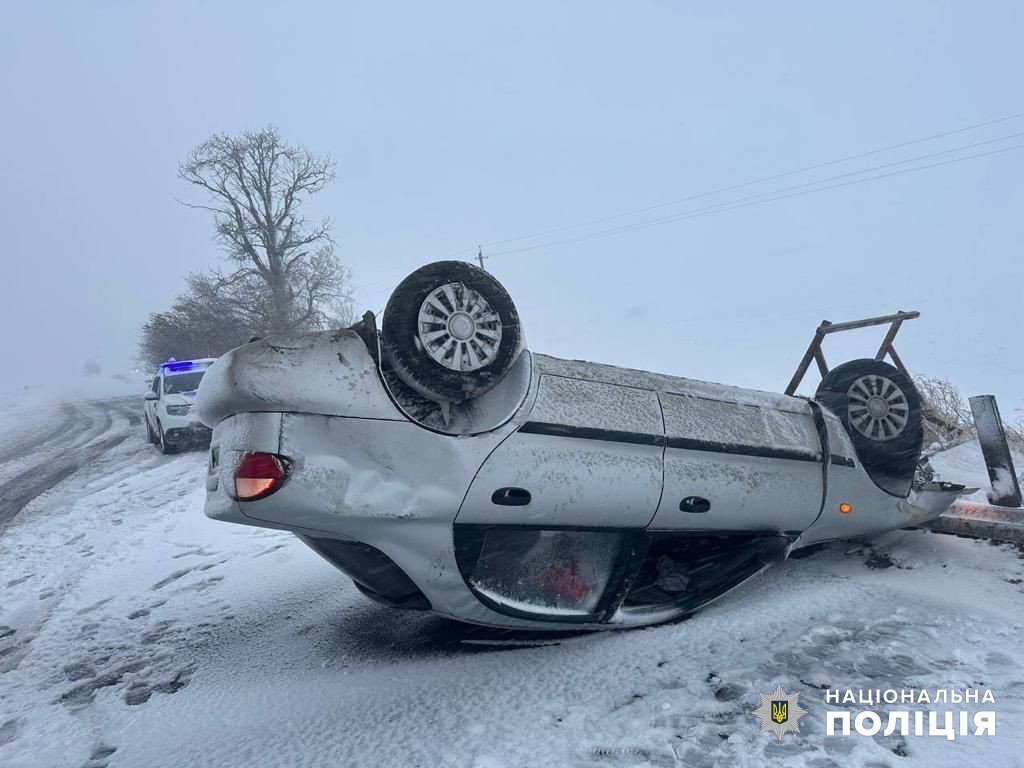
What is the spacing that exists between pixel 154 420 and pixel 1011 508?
38.9 feet

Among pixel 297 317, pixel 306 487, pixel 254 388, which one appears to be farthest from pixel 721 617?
pixel 297 317

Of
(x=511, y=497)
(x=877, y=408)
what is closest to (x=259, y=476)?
(x=511, y=497)

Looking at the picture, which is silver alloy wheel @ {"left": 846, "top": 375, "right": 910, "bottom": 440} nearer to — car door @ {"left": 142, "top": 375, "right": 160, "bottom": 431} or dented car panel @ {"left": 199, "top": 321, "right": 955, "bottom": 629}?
dented car panel @ {"left": 199, "top": 321, "right": 955, "bottom": 629}

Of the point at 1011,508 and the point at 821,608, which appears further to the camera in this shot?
the point at 1011,508

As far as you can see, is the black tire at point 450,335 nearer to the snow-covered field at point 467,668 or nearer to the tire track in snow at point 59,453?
the snow-covered field at point 467,668

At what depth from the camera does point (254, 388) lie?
2.48 metres

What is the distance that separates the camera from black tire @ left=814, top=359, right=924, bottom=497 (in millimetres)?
3791

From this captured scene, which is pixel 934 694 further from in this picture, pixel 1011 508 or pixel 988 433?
pixel 988 433

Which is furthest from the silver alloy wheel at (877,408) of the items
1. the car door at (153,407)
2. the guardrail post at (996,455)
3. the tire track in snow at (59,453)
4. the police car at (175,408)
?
the car door at (153,407)

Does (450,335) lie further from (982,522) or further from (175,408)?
(175,408)

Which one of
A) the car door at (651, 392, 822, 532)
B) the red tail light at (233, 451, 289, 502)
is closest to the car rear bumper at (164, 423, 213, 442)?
the red tail light at (233, 451, 289, 502)

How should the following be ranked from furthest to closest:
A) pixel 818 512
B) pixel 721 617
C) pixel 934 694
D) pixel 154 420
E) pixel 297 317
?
pixel 297 317
pixel 154 420
pixel 818 512
pixel 721 617
pixel 934 694

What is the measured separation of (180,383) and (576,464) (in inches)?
402

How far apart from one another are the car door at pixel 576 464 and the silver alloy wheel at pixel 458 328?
1.15ft
